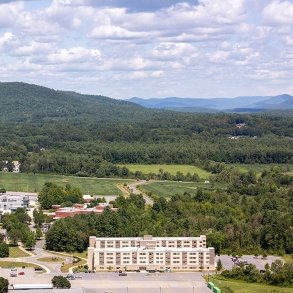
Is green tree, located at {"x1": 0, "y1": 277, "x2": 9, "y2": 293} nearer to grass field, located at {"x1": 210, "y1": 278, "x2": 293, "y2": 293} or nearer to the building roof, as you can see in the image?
the building roof

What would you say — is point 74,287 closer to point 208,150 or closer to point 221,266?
point 221,266

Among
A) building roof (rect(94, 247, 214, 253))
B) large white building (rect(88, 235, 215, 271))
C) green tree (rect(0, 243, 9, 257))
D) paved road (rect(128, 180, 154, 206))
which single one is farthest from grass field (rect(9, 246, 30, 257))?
paved road (rect(128, 180, 154, 206))

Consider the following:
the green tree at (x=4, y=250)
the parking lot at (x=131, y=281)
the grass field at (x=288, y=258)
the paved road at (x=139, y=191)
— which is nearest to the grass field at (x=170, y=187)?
the paved road at (x=139, y=191)

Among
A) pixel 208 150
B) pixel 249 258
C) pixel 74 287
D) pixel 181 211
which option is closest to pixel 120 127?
pixel 208 150

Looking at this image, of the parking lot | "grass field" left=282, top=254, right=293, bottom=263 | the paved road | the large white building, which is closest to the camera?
the parking lot

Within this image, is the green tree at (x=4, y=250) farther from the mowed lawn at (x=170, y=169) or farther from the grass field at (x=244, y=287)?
the mowed lawn at (x=170, y=169)

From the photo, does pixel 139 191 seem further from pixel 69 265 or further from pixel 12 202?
pixel 69 265
